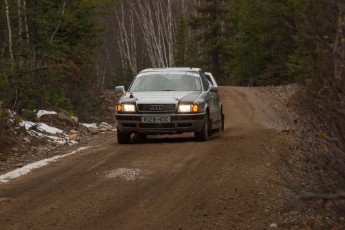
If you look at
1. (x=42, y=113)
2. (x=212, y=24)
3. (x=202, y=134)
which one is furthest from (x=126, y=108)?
(x=212, y=24)

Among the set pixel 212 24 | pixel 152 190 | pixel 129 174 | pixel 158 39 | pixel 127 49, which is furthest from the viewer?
pixel 158 39

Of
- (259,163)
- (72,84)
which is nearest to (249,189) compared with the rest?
(259,163)

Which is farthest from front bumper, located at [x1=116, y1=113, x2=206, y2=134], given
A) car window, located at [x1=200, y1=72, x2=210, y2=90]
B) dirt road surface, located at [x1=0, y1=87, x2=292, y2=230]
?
car window, located at [x1=200, y1=72, x2=210, y2=90]

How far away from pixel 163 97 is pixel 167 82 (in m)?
1.20

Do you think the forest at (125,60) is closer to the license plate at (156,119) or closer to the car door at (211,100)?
the car door at (211,100)

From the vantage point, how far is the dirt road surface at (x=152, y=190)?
7.28 metres

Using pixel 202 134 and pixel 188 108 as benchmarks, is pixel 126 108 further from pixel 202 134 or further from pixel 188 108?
pixel 202 134

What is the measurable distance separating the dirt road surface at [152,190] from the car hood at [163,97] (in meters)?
1.09

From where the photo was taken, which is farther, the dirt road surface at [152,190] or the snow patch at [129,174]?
the snow patch at [129,174]

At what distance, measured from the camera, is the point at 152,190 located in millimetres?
8984

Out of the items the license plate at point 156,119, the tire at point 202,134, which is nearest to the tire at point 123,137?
the license plate at point 156,119

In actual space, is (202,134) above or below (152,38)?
above

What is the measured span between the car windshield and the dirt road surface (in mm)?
2115

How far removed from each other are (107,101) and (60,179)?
808 inches
